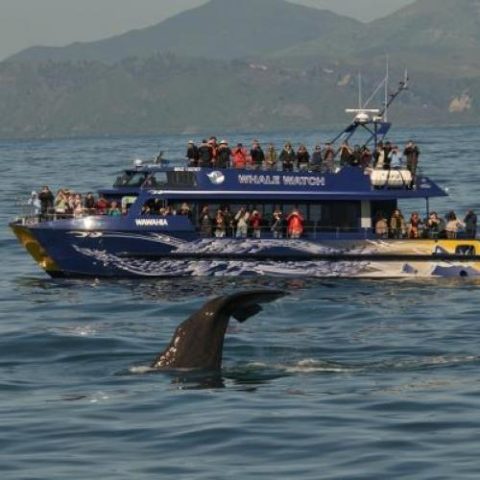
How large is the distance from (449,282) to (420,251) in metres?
1.41

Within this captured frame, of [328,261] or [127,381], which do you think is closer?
[127,381]

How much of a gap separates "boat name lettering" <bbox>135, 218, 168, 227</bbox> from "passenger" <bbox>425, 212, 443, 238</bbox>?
27.6 feet

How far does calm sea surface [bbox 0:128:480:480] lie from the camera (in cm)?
2430

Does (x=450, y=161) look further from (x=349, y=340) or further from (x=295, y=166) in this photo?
(x=349, y=340)

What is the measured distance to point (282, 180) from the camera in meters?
53.1

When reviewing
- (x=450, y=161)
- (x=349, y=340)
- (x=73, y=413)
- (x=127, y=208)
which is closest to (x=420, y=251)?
(x=127, y=208)

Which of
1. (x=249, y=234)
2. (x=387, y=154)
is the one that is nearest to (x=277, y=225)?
(x=249, y=234)

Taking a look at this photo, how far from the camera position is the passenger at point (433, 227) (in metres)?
52.8

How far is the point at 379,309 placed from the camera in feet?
150

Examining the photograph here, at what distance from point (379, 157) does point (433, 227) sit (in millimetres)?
3480

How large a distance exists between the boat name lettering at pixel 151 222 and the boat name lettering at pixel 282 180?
10.1 feet

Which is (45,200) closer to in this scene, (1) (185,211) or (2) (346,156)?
(1) (185,211)

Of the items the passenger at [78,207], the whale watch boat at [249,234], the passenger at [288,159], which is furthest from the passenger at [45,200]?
the passenger at [288,159]

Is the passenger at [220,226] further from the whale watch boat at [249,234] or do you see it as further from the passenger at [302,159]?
the passenger at [302,159]
